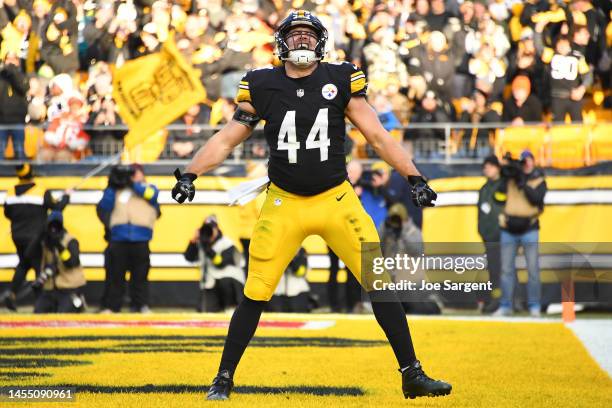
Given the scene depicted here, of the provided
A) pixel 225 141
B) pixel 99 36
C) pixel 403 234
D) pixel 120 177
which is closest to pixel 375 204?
pixel 403 234

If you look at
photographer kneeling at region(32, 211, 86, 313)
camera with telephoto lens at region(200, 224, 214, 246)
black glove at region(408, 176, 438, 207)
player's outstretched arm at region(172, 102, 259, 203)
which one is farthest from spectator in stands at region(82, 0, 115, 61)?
black glove at region(408, 176, 438, 207)

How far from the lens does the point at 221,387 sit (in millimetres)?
6801

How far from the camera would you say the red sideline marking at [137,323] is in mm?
12094

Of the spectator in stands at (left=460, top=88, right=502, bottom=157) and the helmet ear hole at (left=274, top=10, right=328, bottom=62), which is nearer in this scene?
the helmet ear hole at (left=274, top=10, right=328, bottom=62)

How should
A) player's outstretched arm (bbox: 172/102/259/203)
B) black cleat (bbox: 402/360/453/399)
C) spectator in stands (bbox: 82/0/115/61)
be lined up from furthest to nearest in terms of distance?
1. spectator in stands (bbox: 82/0/115/61)
2. player's outstretched arm (bbox: 172/102/259/203)
3. black cleat (bbox: 402/360/453/399)

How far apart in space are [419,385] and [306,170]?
50.4 inches

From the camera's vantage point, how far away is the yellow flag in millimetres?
14109

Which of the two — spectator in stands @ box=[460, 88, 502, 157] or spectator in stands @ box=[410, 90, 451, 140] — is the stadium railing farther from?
spectator in stands @ box=[410, 90, 451, 140]

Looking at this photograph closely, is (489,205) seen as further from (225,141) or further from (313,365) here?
(225,141)

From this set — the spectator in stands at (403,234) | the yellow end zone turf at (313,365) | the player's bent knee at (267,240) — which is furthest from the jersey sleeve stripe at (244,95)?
the spectator in stands at (403,234)

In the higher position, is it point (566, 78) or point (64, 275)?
point (566, 78)

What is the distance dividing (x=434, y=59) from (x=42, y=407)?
9.58m

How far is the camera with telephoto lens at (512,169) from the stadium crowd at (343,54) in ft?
2.52

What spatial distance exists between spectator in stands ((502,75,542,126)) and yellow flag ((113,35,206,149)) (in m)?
3.49
